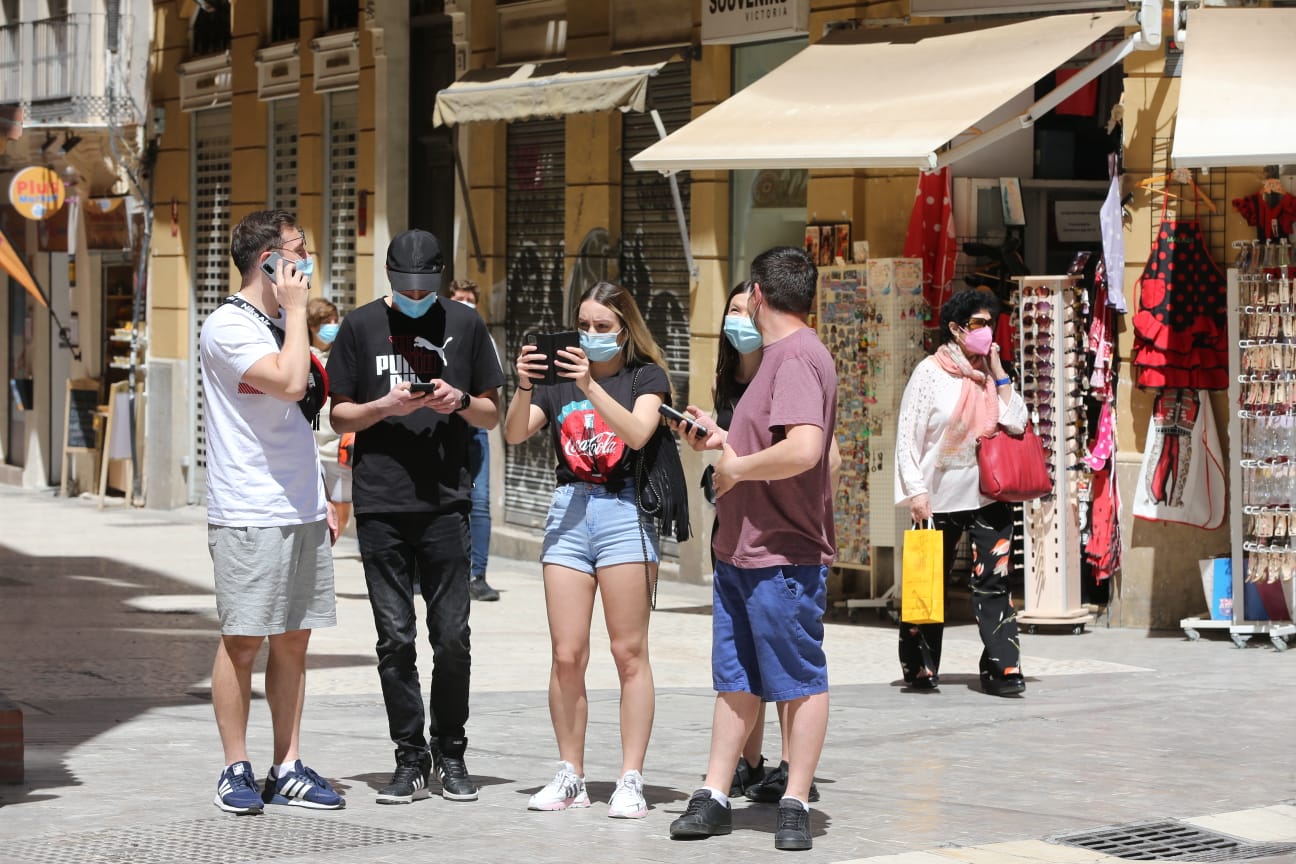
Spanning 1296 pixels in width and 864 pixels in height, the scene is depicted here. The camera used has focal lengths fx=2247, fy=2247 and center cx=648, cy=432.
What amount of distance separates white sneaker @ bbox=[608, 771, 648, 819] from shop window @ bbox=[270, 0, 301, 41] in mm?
14852

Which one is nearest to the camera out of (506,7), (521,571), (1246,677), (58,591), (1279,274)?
(1246,677)

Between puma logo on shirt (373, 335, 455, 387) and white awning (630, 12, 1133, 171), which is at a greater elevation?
white awning (630, 12, 1133, 171)

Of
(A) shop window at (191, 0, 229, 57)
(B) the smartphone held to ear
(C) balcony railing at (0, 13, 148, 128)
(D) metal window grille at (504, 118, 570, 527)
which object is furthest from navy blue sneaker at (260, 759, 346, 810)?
(C) balcony railing at (0, 13, 148, 128)

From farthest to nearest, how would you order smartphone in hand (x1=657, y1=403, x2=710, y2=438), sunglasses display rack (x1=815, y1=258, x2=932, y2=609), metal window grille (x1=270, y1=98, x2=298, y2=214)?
1. metal window grille (x1=270, y1=98, x2=298, y2=214)
2. sunglasses display rack (x1=815, y1=258, x2=932, y2=609)
3. smartphone in hand (x1=657, y1=403, x2=710, y2=438)

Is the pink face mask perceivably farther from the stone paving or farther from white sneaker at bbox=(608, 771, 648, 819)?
white sneaker at bbox=(608, 771, 648, 819)

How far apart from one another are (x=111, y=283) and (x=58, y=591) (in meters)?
10.1

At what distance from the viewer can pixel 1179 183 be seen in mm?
11859

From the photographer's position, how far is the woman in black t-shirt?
7.25 m

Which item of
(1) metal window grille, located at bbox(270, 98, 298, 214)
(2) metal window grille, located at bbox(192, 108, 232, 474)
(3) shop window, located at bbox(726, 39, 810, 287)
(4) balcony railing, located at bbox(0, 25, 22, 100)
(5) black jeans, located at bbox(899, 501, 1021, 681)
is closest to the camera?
(5) black jeans, located at bbox(899, 501, 1021, 681)

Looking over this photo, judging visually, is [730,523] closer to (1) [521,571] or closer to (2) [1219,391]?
(2) [1219,391]

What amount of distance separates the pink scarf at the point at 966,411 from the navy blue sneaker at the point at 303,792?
385cm

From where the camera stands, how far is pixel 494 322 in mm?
17438

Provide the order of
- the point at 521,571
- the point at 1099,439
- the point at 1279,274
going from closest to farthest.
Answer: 1. the point at 1279,274
2. the point at 1099,439
3. the point at 521,571

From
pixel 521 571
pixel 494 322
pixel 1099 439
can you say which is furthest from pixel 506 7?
pixel 1099 439
